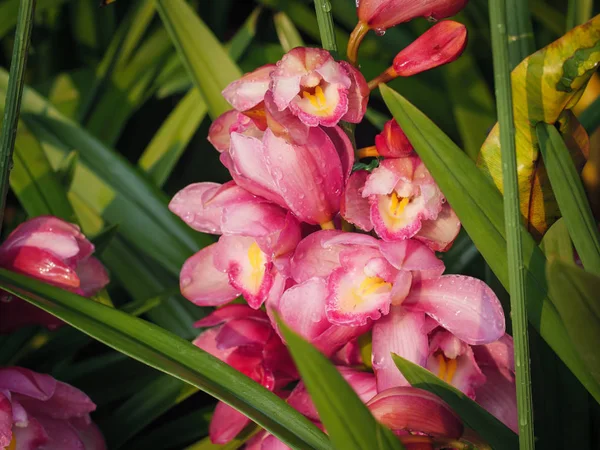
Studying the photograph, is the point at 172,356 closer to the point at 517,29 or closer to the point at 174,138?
the point at 517,29

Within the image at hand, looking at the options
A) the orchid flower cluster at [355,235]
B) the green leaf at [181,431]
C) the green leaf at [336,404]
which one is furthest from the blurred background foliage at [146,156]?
the green leaf at [336,404]

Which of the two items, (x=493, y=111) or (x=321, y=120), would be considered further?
(x=493, y=111)

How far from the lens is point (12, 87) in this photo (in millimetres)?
421

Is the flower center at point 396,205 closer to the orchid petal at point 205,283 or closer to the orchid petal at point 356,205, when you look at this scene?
the orchid petal at point 356,205

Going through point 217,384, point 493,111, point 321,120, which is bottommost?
point 493,111

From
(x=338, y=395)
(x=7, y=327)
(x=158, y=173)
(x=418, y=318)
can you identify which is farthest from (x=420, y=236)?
(x=158, y=173)

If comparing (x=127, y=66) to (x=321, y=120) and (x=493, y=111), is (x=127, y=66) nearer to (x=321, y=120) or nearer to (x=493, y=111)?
(x=493, y=111)

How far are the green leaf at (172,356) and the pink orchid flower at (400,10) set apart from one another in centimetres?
23

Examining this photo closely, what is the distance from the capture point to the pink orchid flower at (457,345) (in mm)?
468

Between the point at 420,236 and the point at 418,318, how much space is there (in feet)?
0.19

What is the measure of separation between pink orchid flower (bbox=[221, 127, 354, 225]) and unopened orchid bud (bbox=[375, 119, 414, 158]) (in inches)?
1.0

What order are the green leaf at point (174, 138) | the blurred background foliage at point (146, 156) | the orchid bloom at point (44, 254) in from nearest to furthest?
1. the orchid bloom at point (44, 254)
2. the blurred background foliage at point (146, 156)
3. the green leaf at point (174, 138)

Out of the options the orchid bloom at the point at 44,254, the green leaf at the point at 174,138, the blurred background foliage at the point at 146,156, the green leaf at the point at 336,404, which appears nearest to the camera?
the green leaf at the point at 336,404

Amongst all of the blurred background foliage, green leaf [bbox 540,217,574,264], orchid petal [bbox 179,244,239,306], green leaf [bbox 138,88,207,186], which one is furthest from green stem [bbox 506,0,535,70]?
green leaf [bbox 138,88,207,186]
